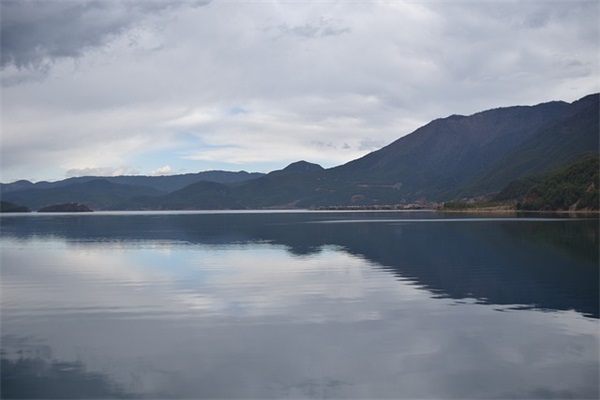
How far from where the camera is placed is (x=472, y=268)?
4625cm

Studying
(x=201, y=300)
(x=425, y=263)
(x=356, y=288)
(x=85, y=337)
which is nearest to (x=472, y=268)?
(x=425, y=263)

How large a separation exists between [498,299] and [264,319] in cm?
1368

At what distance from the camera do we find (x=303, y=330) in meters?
24.5

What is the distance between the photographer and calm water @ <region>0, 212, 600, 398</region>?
1758cm

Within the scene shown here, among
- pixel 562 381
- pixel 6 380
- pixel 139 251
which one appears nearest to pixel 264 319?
pixel 6 380

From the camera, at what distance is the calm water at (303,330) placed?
17.6 meters

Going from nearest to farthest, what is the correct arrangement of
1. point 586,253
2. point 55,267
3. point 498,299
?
point 498,299
point 55,267
point 586,253

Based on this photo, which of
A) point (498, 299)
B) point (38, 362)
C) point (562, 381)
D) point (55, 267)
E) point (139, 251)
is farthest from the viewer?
point (139, 251)

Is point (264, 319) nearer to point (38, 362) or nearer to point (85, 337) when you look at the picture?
point (85, 337)

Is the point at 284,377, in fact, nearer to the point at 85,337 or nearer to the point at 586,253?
the point at 85,337

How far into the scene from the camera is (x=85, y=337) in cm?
2359

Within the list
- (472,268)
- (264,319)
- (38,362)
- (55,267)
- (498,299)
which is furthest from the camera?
Result: (55,267)

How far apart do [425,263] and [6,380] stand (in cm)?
3768

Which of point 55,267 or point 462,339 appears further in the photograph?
point 55,267
